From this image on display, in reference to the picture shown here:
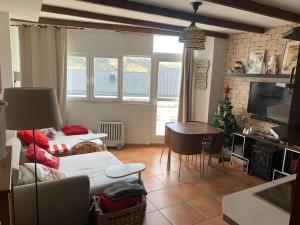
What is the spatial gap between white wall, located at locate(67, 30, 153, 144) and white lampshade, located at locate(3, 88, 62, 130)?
3.35m

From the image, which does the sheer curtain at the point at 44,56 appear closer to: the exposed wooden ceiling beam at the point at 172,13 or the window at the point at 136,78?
the window at the point at 136,78

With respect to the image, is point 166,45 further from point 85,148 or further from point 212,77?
point 85,148

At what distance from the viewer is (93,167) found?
2.95 metres

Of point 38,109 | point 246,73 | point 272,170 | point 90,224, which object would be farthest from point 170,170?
point 38,109

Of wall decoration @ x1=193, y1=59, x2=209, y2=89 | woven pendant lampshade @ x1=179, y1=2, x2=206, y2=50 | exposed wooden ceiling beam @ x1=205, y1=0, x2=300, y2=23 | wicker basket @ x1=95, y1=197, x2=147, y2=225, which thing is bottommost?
Answer: wicker basket @ x1=95, y1=197, x2=147, y2=225

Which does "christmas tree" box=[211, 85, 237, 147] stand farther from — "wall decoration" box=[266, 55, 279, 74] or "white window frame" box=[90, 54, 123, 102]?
"white window frame" box=[90, 54, 123, 102]

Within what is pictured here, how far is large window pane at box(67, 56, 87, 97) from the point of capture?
481 centimetres

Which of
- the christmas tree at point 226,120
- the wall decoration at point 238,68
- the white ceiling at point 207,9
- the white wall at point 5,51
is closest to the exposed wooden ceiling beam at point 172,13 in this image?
the white ceiling at point 207,9

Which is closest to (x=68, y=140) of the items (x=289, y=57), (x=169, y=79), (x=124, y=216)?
(x=124, y=216)

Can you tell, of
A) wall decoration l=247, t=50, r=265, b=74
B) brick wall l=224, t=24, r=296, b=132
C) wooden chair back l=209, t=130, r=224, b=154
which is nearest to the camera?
wooden chair back l=209, t=130, r=224, b=154

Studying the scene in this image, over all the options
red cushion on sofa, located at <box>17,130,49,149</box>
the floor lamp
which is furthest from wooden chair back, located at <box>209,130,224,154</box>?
the floor lamp

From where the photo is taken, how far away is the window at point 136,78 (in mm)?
4977

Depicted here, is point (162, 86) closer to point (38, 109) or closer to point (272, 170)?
point (272, 170)

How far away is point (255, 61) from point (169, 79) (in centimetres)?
179
